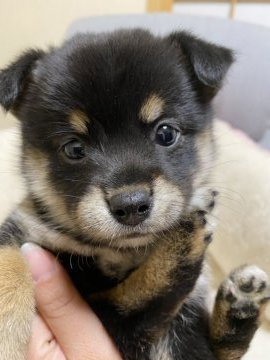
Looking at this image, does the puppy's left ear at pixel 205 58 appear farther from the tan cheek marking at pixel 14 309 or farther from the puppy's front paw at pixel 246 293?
the tan cheek marking at pixel 14 309

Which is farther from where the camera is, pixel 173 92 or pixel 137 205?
pixel 173 92

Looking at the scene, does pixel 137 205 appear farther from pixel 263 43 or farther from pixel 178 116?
pixel 263 43

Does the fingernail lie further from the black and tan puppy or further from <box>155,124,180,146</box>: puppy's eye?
<box>155,124,180,146</box>: puppy's eye

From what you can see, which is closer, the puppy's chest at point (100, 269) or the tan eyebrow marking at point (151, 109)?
the tan eyebrow marking at point (151, 109)

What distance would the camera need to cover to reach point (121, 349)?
146cm

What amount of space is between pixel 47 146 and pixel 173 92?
45 centimetres

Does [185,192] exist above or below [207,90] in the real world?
below

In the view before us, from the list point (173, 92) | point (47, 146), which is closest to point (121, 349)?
point (47, 146)

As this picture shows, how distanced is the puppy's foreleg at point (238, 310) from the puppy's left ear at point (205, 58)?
675mm

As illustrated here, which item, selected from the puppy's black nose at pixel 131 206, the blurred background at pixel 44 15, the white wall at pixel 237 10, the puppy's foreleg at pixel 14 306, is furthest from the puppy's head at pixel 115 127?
the white wall at pixel 237 10

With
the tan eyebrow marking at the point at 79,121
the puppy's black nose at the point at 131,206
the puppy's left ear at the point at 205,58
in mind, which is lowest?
the puppy's black nose at the point at 131,206

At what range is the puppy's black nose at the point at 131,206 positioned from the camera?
4.01ft

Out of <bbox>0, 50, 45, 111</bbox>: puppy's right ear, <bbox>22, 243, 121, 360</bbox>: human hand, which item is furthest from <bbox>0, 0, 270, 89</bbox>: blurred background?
<bbox>22, 243, 121, 360</bbox>: human hand

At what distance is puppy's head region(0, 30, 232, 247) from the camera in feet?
4.31
